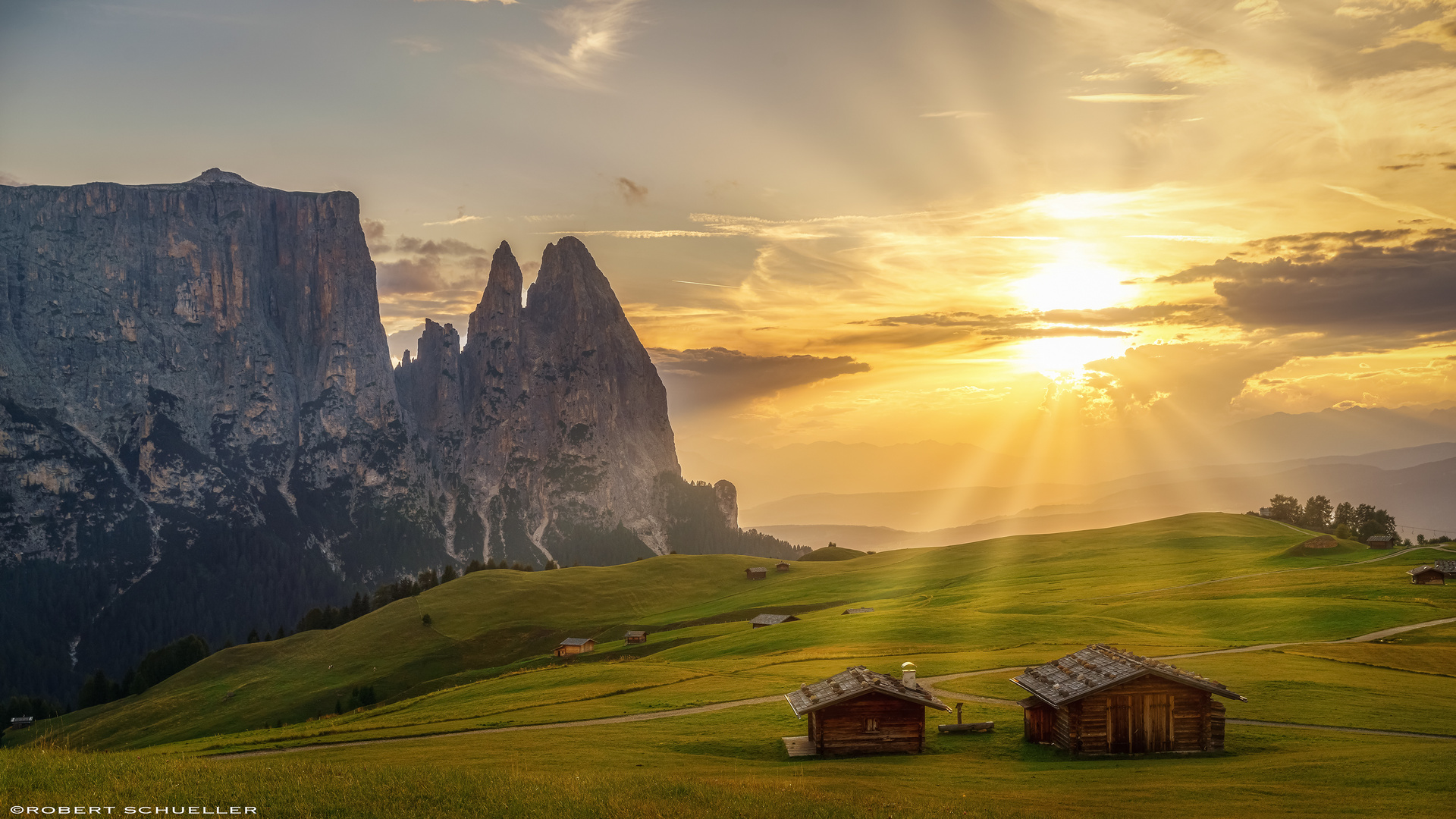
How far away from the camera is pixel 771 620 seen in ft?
361

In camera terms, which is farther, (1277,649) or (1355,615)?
(1355,615)

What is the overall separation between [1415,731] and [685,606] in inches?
4710

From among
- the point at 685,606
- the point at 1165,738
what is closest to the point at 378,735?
the point at 1165,738

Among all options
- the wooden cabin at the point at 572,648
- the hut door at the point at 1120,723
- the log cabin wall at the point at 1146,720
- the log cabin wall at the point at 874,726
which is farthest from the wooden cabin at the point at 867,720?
the wooden cabin at the point at 572,648

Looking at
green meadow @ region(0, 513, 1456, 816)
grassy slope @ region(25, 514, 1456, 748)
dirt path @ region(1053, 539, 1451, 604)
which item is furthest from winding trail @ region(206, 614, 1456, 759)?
dirt path @ region(1053, 539, 1451, 604)

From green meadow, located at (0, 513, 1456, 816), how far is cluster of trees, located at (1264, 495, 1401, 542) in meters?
21.0

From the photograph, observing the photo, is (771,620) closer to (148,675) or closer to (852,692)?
(852,692)

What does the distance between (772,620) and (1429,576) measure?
73.9m

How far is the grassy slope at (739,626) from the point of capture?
70.9 m

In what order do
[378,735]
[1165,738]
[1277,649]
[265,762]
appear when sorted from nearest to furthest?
[265,762]
[1165,738]
[378,735]
[1277,649]

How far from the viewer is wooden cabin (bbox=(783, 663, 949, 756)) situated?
43.9 metres

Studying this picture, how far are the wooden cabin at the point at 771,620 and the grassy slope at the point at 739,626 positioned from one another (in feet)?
6.08

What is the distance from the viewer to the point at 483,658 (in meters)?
125

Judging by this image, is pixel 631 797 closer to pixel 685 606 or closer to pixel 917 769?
pixel 917 769
